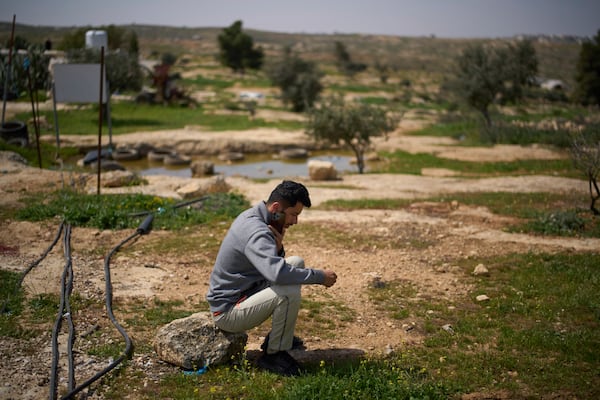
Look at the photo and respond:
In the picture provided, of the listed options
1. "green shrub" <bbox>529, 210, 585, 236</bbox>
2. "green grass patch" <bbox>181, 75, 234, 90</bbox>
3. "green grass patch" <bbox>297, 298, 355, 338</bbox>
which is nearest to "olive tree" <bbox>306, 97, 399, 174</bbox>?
"green shrub" <bbox>529, 210, 585, 236</bbox>

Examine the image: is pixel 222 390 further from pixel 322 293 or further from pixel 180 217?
pixel 180 217

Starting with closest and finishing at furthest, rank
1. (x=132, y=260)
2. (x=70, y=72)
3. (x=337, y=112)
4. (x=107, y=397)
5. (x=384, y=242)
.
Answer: (x=107, y=397), (x=132, y=260), (x=384, y=242), (x=70, y=72), (x=337, y=112)

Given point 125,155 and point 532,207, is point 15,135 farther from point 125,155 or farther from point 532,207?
point 532,207

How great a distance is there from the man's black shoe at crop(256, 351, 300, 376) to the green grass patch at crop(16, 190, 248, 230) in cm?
493

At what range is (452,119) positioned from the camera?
27.5 meters

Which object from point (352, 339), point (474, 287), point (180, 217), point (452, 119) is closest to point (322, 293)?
point (352, 339)

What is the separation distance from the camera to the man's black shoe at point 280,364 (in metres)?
4.49

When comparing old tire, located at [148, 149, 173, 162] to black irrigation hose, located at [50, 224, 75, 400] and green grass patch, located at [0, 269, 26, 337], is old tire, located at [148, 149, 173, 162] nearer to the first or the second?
black irrigation hose, located at [50, 224, 75, 400]

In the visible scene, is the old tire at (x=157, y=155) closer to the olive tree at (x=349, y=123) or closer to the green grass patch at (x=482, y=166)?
the olive tree at (x=349, y=123)

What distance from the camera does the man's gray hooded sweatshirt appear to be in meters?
4.16

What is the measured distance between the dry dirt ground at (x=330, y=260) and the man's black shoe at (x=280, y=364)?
0.41m

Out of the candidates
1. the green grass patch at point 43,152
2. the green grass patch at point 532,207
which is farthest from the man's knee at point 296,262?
the green grass patch at point 43,152

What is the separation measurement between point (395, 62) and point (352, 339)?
7754cm

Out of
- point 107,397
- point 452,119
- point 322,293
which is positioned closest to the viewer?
point 107,397
